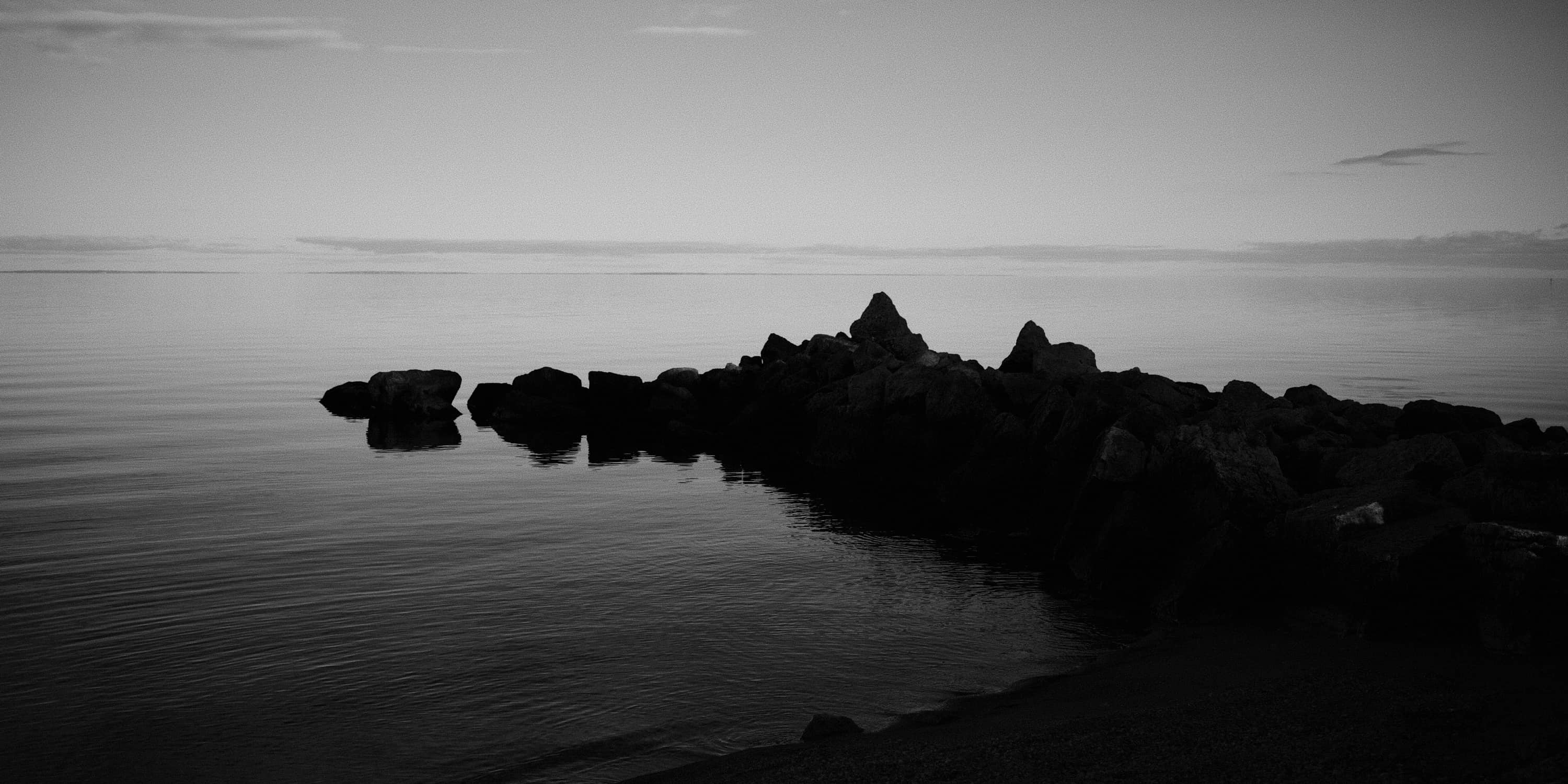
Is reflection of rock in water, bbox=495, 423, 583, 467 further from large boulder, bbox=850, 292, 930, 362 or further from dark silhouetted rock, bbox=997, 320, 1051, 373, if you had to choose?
dark silhouetted rock, bbox=997, 320, 1051, 373

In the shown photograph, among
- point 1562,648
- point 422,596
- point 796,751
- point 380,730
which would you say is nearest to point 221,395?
point 422,596

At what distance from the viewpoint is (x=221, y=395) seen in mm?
44156

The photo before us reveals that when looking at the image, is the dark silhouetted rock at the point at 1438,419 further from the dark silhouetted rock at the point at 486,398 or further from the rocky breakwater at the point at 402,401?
the dark silhouetted rock at the point at 486,398

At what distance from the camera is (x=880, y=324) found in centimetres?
4134

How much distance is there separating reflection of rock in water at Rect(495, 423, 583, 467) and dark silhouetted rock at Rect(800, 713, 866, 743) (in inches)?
817

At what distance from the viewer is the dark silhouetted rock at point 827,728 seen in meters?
12.3

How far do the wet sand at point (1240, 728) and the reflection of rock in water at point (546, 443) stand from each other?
→ 69.3 ft

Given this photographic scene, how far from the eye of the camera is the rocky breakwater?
131 ft

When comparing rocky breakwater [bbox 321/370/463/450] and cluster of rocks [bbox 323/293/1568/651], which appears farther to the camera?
rocky breakwater [bbox 321/370/463/450]

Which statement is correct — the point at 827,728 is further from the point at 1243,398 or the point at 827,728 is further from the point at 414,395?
the point at 414,395

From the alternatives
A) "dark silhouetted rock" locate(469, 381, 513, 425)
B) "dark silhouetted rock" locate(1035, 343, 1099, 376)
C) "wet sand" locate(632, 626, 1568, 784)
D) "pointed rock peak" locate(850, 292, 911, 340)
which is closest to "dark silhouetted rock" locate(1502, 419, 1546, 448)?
"dark silhouetted rock" locate(1035, 343, 1099, 376)

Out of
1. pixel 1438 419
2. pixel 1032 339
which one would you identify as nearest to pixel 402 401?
pixel 1032 339

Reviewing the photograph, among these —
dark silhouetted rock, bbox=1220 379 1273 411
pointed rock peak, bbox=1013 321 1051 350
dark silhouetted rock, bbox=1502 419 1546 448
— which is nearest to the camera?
dark silhouetted rock, bbox=1502 419 1546 448

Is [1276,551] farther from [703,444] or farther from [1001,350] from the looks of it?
[1001,350]
